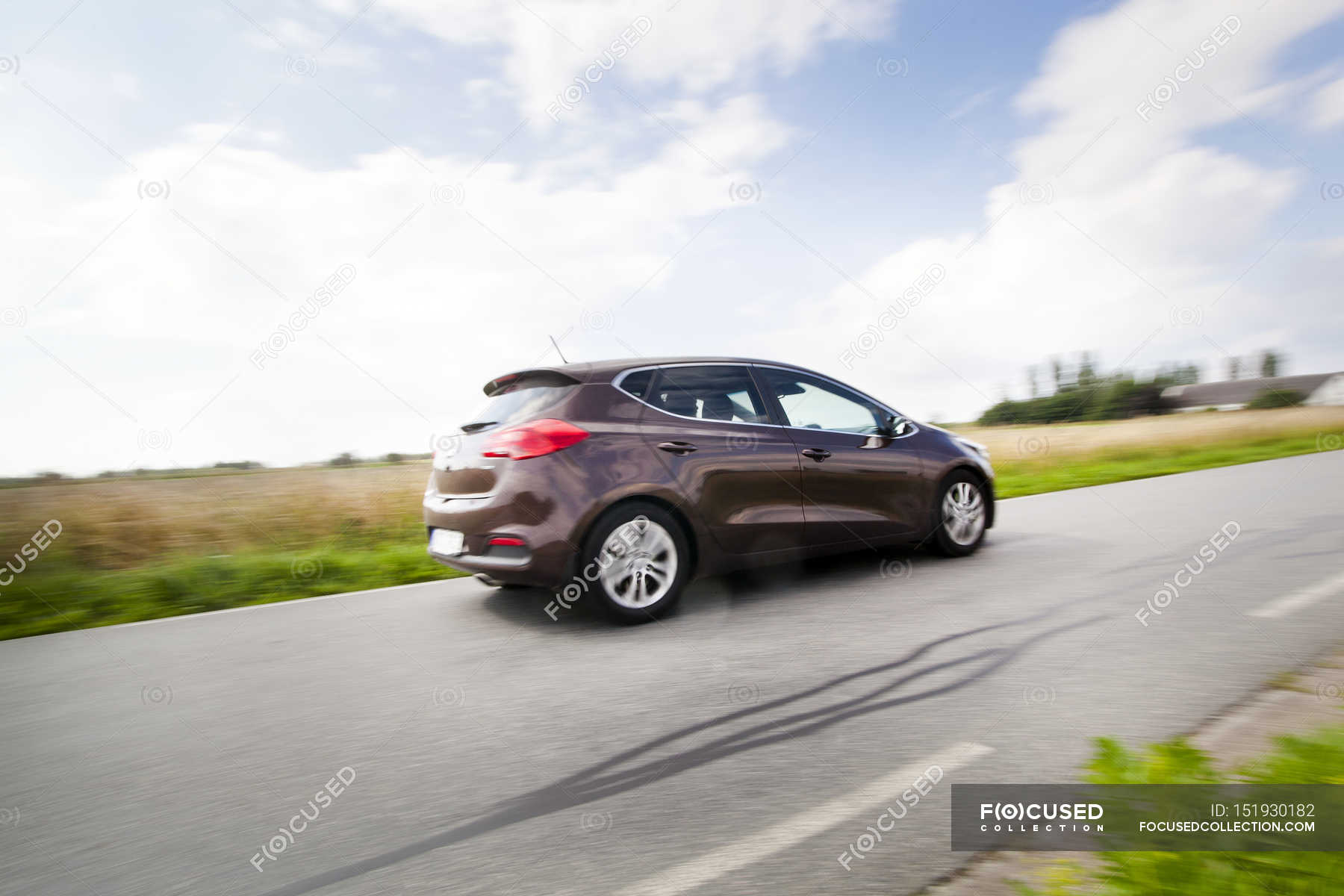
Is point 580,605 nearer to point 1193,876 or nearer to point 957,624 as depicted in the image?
point 957,624

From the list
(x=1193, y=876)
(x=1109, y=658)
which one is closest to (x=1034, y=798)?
(x=1193, y=876)

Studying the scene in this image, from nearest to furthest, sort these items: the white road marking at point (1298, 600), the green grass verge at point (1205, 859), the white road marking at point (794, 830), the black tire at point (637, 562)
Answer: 1. the green grass verge at point (1205, 859)
2. the white road marking at point (794, 830)
3. the white road marking at point (1298, 600)
4. the black tire at point (637, 562)

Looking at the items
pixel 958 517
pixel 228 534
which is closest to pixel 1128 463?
pixel 958 517

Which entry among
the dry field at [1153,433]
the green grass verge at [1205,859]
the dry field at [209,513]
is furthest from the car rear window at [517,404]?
the dry field at [1153,433]

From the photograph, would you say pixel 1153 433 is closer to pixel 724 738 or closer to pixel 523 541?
pixel 523 541

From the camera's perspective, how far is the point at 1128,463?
1844cm

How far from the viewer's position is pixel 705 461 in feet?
17.9

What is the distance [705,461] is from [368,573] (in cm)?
394

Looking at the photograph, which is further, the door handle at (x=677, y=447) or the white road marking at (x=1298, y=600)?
the door handle at (x=677, y=447)

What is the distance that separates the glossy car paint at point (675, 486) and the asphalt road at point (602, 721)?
1.35 feet

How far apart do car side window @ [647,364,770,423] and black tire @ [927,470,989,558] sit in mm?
1855

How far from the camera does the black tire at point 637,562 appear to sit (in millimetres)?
5043

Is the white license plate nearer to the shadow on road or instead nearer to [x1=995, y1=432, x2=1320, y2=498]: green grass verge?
the shadow on road

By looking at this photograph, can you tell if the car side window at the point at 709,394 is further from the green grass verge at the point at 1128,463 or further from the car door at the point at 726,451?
the green grass verge at the point at 1128,463
